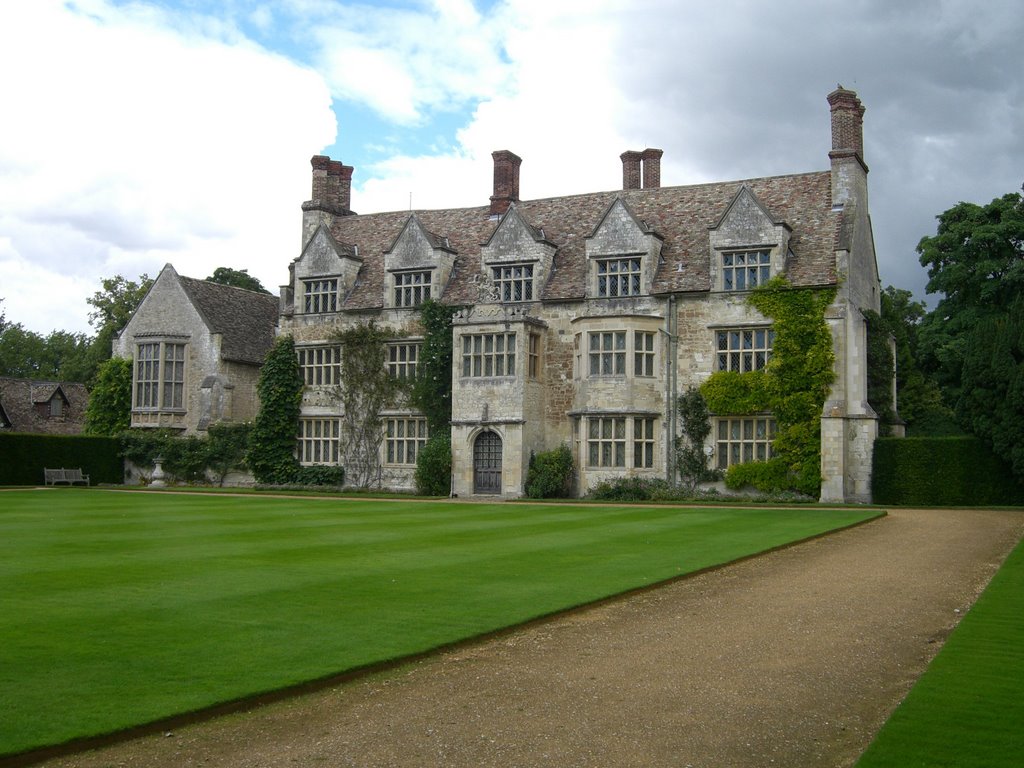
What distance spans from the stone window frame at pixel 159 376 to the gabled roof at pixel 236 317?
1.63 meters

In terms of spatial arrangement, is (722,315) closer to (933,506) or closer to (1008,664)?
(933,506)

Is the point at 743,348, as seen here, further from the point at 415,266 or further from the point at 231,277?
the point at 231,277

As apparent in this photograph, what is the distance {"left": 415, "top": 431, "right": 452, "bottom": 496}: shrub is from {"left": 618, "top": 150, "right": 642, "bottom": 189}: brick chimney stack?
12150 mm

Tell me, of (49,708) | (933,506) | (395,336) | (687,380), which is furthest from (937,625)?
(395,336)

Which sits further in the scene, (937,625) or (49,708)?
(937,625)

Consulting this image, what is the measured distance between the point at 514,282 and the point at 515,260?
2.59ft

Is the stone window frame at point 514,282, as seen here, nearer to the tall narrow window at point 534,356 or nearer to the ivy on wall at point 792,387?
the tall narrow window at point 534,356

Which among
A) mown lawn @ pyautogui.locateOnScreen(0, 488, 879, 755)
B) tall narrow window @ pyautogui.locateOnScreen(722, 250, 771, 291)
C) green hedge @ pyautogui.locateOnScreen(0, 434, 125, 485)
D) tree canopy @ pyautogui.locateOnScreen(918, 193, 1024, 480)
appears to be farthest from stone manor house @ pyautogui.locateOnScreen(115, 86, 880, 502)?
mown lawn @ pyautogui.locateOnScreen(0, 488, 879, 755)

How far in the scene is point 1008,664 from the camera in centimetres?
816

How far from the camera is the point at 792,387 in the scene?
31891 millimetres

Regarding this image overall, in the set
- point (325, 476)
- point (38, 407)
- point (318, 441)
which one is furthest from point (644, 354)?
point (38, 407)

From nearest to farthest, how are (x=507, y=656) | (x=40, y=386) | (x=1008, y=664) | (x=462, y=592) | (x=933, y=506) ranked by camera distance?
1. (x=1008, y=664)
2. (x=507, y=656)
3. (x=462, y=592)
4. (x=933, y=506)
5. (x=40, y=386)

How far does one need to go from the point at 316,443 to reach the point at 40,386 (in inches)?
849

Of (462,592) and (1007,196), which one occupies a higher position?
(1007,196)
